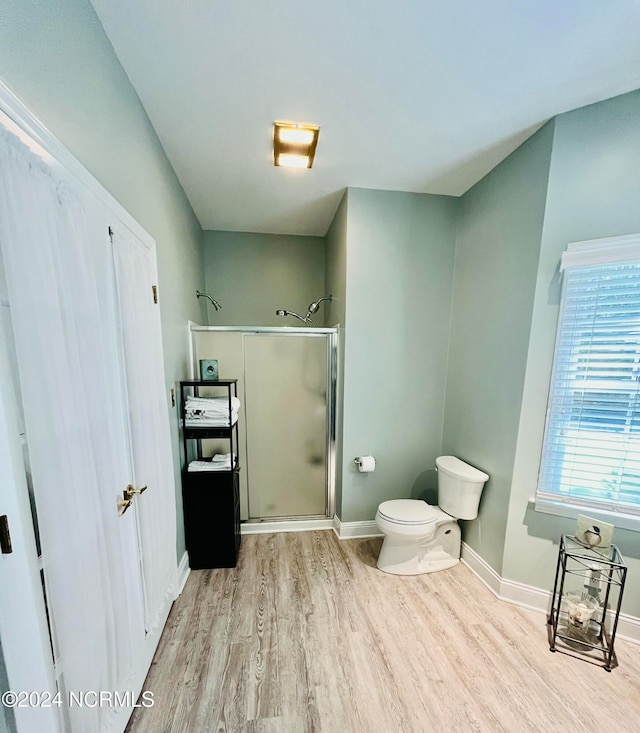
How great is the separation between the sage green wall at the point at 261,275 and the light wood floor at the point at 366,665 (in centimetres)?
235

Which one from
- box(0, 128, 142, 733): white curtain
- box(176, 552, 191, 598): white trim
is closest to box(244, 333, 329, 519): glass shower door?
box(176, 552, 191, 598): white trim

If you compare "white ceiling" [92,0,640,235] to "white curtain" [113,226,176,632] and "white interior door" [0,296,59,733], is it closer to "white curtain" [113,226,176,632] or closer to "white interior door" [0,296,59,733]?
"white curtain" [113,226,176,632]

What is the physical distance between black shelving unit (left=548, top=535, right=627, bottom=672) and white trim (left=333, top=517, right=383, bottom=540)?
1.13m

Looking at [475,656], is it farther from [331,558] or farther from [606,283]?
[606,283]

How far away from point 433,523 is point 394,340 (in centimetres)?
130

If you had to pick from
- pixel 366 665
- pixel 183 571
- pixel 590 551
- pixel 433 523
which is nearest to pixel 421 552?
pixel 433 523

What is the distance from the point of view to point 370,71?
1219mm

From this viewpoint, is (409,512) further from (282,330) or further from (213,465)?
(282,330)

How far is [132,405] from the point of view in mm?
1147

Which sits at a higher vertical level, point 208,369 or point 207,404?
point 208,369

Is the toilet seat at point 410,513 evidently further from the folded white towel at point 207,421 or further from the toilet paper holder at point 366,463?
the folded white towel at point 207,421

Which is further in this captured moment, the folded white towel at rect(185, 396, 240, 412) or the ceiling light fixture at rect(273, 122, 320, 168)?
the folded white towel at rect(185, 396, 240, 412)

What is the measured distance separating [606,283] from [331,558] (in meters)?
2.35

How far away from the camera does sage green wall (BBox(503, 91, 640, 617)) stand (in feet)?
4.46
